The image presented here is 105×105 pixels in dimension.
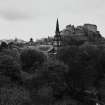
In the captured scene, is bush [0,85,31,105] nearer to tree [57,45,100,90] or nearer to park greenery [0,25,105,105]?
park greenery [0,25,105,105]

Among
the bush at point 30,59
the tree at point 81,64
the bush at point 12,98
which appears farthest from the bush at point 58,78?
the bush at point 12,98

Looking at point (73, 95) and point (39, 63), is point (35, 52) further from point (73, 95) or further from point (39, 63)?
point (73, 95)

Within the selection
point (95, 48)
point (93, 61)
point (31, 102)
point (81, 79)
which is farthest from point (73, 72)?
point (31, 102)

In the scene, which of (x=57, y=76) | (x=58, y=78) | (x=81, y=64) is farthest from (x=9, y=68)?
(x=81, y=64)

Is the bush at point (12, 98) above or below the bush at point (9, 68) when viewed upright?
below

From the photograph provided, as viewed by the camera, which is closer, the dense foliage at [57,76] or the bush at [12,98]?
the bush at [12,98]

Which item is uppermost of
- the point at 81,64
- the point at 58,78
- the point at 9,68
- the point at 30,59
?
the point at 30,59

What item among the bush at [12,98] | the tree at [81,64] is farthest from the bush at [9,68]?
the tree at [81,64]

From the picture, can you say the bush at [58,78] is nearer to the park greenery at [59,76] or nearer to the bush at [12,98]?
the park greenery at [59,76]

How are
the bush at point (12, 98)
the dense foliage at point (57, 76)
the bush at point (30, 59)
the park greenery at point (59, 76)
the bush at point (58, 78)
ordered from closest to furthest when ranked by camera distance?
the bush at point (12, 98), the dense foliage at point (57, 76), the park greenery at point (59, 76), the bush at point (58, 78), the bush at point (30, 59)

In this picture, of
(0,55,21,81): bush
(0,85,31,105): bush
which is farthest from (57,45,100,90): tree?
(0,85,31,105): bush

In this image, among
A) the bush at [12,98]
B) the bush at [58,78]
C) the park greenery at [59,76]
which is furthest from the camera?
the bush at [58,78]

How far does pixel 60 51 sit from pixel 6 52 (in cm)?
762

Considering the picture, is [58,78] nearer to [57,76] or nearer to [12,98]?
[57,76]
